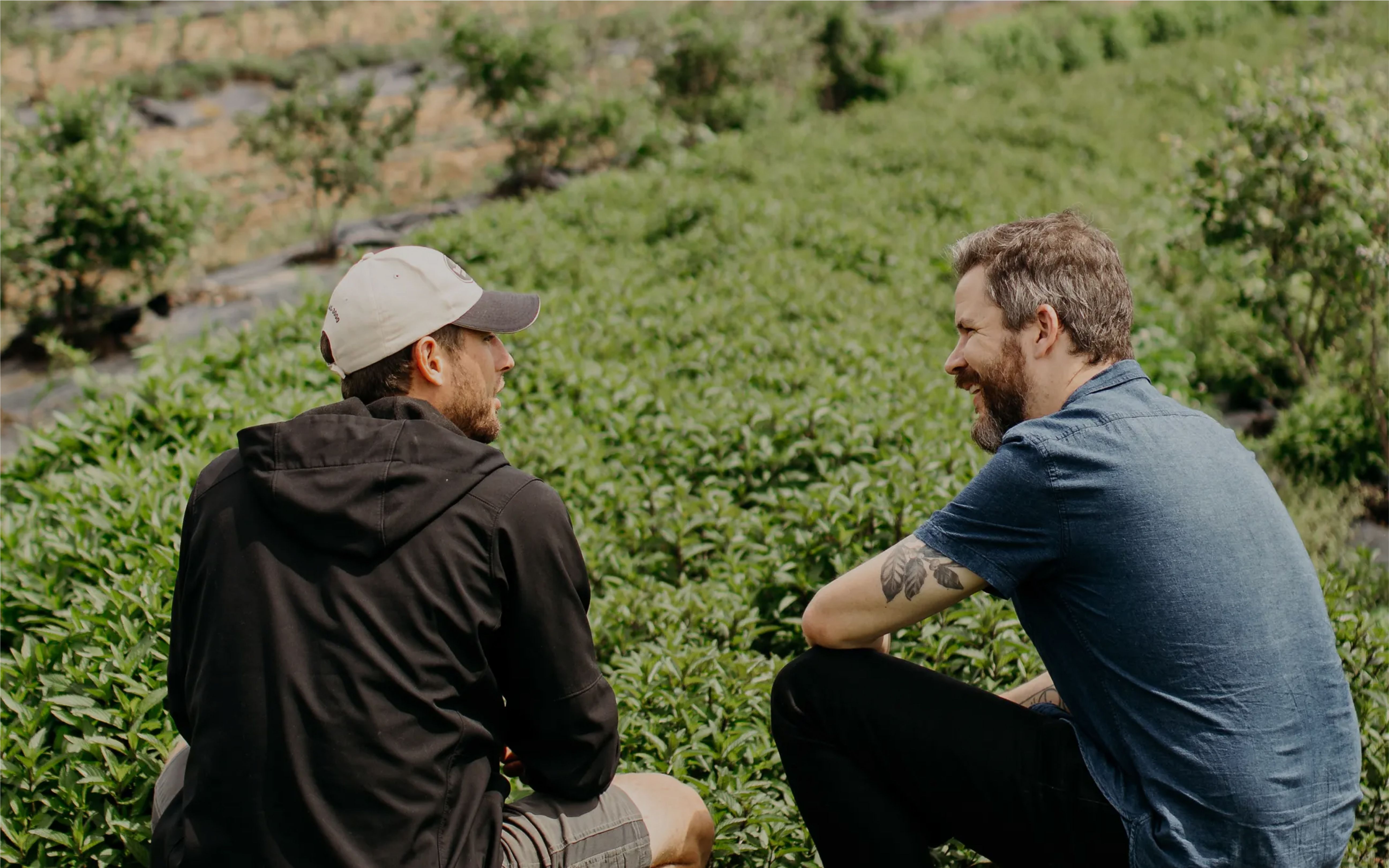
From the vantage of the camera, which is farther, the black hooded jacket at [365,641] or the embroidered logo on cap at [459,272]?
the embroidered logo on cap at [459,272]

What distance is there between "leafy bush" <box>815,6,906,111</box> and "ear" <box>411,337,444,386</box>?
46.7 ft

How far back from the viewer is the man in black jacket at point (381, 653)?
1.74 meters

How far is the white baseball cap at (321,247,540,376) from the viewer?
81.6 inches

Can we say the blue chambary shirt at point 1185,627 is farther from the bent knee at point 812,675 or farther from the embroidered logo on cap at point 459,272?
the embroidered logo on cap at point 459,272

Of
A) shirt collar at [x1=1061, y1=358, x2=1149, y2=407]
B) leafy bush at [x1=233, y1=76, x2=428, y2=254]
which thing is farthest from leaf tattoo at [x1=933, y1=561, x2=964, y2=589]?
leafy bush at [x1=233, y1=76, x2=428, y2=254]

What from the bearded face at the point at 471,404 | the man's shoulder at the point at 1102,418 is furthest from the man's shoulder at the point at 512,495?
the man's shoulder at the point at 1102,418

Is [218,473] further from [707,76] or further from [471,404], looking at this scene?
[707,76]

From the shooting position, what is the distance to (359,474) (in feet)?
5.96

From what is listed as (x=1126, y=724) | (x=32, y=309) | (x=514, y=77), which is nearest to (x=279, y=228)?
(x=514, y=77)

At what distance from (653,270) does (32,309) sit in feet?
15.6

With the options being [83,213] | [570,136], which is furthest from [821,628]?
[570,136]

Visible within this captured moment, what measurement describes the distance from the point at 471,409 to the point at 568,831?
0.86 metres

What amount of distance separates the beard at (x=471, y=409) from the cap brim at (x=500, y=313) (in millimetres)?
113

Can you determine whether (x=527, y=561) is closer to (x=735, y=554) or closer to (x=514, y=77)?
(x=735, y=554)
